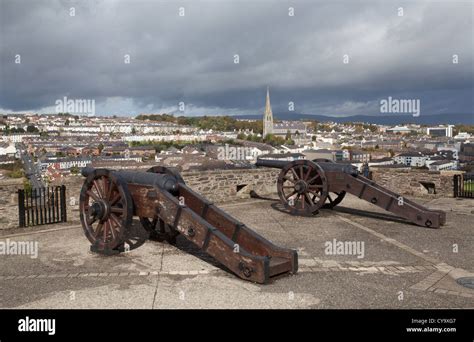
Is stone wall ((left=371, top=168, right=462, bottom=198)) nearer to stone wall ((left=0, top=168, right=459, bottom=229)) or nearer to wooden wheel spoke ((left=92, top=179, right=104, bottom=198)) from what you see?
stone wall ((left=0, top=168, right=459, bottom=229))

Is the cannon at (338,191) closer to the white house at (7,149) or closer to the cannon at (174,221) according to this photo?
the cannon at (174,221)

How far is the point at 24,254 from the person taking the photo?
6.50 metres

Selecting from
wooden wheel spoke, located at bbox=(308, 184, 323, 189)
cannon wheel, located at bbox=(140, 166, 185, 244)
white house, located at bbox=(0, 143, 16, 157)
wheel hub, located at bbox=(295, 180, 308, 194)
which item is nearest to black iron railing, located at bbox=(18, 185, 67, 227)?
cannon wheel, located at bbox=(140, 166, 185, 244)

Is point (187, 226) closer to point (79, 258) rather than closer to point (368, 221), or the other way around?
point (79, 258)

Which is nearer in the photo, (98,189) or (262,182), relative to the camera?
(98,189)

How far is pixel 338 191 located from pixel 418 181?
157 inches

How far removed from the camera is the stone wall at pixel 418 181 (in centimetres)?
1186

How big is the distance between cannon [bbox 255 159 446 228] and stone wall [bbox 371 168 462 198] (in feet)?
11.2

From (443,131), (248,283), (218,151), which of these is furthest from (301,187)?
(443,131)

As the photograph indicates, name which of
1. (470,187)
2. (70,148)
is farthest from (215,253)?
(70,148)

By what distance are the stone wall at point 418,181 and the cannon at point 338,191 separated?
3.40m

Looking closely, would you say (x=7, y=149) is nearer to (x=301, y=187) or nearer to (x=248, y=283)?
(x=301, y=187)

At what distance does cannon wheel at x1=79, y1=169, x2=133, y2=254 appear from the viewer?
20.0ft

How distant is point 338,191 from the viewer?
30.6 feet
